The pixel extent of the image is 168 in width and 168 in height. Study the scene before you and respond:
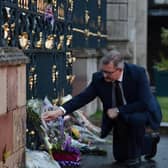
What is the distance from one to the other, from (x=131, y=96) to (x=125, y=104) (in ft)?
0.41

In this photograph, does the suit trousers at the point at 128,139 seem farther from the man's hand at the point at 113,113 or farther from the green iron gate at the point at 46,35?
the green iron gate at the point at 46,35

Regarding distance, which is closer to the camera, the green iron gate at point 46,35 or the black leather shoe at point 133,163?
the green iron gate at point 46,35

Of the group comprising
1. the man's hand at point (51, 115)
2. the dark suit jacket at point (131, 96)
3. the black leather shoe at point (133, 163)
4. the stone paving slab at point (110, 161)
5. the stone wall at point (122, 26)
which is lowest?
the stone paving slab at point (110, 161)

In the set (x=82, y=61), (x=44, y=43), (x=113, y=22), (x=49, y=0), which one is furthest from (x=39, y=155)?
(x=113, y=22)

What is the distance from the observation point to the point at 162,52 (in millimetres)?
24469

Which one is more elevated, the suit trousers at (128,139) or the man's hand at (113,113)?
the man's hand at (113,113)

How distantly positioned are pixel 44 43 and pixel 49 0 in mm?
629

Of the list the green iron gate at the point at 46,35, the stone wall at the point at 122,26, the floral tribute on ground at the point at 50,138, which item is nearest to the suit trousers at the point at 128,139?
the floral tribute on ground at the point at 50,138

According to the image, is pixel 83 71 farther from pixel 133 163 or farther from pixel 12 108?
pixel 12 108

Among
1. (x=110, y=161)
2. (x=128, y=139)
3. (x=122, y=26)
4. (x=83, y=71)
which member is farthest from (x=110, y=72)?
(x=122, y=26)

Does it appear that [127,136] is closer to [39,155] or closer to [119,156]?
[119,156]

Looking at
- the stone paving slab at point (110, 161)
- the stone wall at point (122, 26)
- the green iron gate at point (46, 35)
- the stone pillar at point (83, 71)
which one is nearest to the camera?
the green iron gate at point (46, 35)

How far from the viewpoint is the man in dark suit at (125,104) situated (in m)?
7.48

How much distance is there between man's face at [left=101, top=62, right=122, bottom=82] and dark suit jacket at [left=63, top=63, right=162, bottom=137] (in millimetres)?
161
